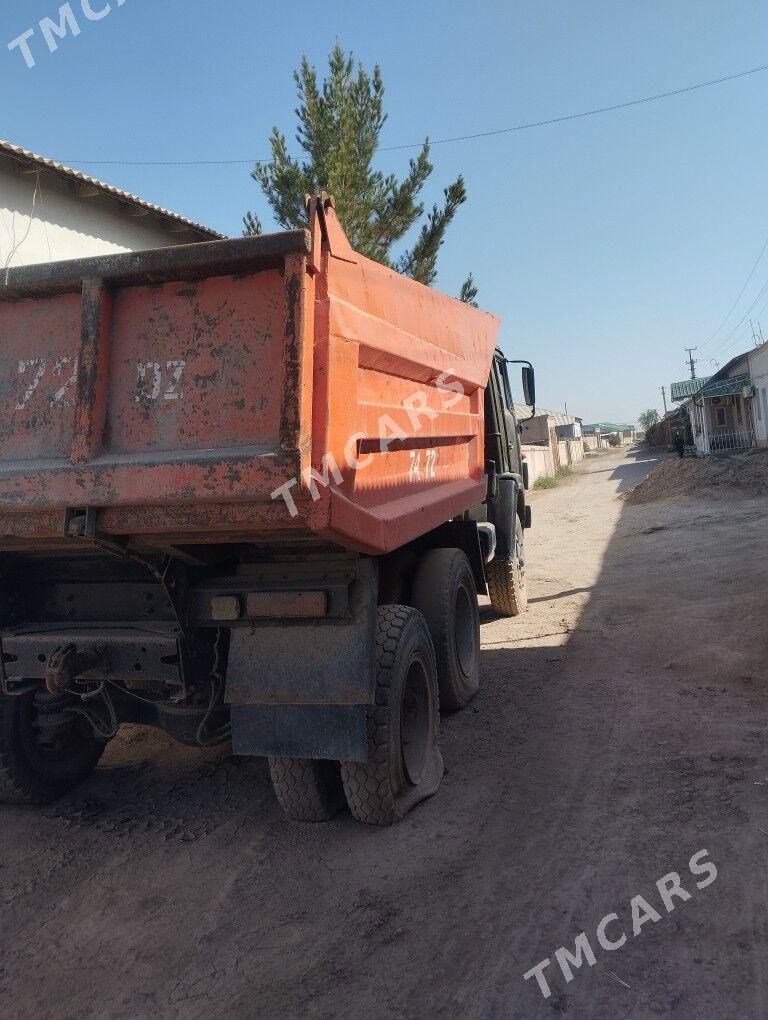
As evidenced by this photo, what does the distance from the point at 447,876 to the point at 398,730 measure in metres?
0.65

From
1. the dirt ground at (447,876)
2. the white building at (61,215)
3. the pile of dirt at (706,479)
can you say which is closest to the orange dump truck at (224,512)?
the dirt ground at (447,876)

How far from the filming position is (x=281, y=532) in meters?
2.88

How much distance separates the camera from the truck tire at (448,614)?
446 centimetres

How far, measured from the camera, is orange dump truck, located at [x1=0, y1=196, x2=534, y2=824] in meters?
2.65

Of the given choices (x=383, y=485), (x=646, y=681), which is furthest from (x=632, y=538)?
(x=383, y=485)

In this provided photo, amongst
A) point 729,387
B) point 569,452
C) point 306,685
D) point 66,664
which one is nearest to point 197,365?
point 306,685

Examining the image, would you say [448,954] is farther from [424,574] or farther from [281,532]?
[424,574]

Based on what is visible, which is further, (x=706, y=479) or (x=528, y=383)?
(x=706, y=479)

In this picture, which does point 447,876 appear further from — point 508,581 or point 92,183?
point 92,183

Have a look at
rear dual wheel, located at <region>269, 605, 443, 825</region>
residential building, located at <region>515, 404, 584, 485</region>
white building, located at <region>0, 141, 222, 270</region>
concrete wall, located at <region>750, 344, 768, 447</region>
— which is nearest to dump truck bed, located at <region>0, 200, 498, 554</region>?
rear dual wheel, located at <region>269, 605, 443, 825</region>

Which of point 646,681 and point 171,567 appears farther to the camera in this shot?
point 646,681

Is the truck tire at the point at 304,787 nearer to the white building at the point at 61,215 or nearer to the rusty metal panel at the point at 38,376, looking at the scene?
the rusty metal panel at the point at 38,376

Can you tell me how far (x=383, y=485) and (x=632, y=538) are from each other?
989 centimetres

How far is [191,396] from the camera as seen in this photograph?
2.74m
